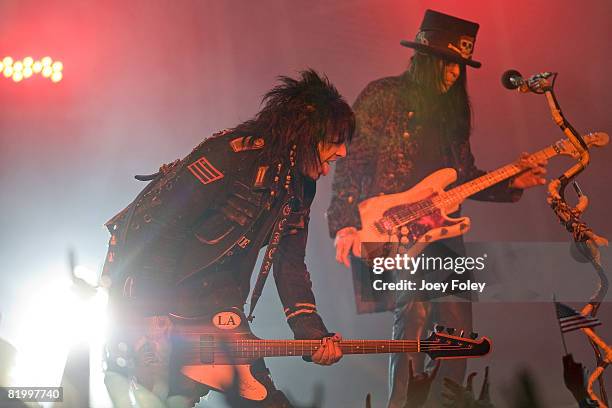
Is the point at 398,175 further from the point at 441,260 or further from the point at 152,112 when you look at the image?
the point at 152,112

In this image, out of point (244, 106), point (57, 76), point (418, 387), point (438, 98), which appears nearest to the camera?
point (418, 387)

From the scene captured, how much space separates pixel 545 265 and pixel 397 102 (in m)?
0.98

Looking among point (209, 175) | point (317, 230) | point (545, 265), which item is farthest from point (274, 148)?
point (545, 265)

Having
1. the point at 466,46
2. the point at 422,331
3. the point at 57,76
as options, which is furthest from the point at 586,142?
the point at 57,76

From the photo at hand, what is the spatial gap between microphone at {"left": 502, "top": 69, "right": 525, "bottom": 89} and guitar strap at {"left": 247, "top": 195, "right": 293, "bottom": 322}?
123cm

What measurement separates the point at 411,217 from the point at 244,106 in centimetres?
92

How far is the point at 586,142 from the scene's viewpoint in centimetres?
349

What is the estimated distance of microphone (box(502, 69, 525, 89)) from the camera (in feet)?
11.6

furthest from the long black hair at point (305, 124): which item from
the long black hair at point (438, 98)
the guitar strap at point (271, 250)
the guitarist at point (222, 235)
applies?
the long black hair at point (438, 98)

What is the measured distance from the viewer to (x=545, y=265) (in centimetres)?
344

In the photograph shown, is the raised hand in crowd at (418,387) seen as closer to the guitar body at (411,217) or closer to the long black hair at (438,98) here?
the guitar body at (411,217)

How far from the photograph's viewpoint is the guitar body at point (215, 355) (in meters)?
2.82

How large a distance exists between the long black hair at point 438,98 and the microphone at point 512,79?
0.19m

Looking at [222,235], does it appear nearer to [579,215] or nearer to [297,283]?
[297,283]
